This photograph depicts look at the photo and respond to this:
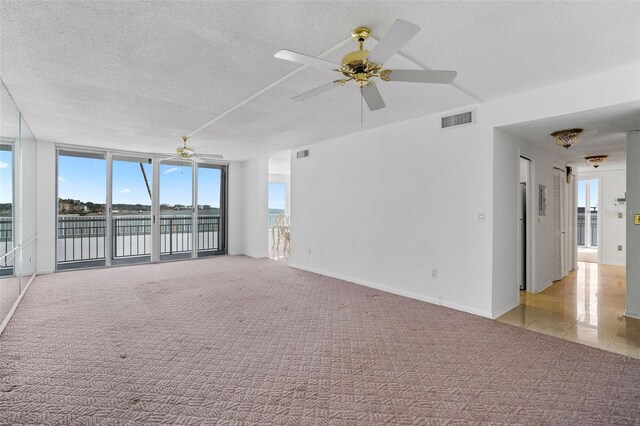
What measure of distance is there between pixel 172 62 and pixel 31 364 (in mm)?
2776

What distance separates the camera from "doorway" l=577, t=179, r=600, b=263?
8026 mm

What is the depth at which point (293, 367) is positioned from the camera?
2514mm

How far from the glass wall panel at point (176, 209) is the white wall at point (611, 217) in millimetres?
9952

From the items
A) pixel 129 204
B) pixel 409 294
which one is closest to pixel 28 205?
pixel 129 204

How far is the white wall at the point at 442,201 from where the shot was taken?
11.4 feet

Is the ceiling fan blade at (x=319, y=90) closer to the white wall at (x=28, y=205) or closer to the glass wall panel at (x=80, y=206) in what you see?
the white wall at (x=28, y=205)

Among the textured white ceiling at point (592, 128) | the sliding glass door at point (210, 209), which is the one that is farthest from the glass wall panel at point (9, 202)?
the textured white ceiling at point (592, 128)

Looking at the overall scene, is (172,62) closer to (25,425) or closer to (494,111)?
(25,425)

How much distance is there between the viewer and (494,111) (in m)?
3.62

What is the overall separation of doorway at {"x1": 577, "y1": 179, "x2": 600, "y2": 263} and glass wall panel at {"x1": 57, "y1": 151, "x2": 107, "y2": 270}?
11.4 metres

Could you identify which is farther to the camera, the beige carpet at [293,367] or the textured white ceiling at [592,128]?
the textured white ceiling at [592,128]

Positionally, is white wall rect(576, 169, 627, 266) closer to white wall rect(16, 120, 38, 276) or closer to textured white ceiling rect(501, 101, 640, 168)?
textured white ceiling rect(501, 101, 640, 168)

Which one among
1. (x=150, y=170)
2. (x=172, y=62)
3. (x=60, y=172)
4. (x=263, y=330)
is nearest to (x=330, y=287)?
(x=263, y=330)

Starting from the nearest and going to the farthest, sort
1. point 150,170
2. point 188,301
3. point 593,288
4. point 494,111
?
point 494,111
point 188,301
point 593,288
point 150,170
